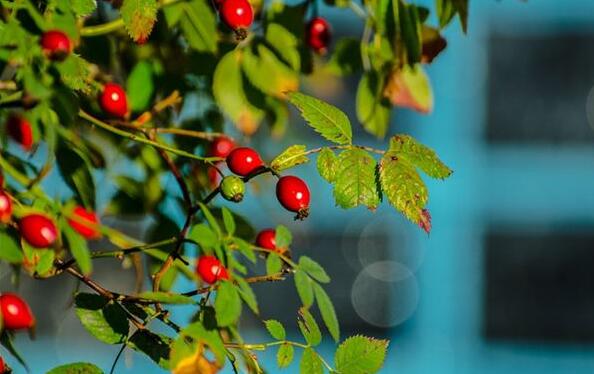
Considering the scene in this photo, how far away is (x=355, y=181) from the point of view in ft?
3.35

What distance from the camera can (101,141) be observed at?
1.53 meters

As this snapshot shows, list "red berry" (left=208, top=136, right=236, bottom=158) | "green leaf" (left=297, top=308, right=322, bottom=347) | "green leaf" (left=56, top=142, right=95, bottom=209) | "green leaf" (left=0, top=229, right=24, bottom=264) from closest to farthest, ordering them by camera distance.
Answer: "green leaf" (left=0, top=229, right=24, bottom=264)
"green leaf" (left=297, top=308, right=322, bottom=347)
"green leaf" (left=56, top=142, right=95, bottom=209)
"red berry" (left=208, top=136, right=236, bottom=158)

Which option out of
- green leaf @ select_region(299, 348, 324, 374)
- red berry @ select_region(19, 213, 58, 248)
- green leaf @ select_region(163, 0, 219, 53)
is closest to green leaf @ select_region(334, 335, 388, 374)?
green leaf @ select_region(299, 348, 324, 374)

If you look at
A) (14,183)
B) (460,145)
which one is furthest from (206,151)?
(460,145)

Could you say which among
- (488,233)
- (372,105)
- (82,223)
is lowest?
(488,233)

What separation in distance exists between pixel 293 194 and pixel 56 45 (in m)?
0.22

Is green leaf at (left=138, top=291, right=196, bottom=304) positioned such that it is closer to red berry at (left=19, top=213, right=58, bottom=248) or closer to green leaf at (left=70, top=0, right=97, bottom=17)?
red berry at (left=19, top=213, right=58, bottom=248)

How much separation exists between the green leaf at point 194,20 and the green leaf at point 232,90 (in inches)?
3.3

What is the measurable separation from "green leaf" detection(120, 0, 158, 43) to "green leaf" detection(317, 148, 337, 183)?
182mm

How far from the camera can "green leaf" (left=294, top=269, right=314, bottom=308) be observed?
3.83ft

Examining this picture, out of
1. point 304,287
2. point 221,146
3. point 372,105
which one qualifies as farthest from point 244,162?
point 372,105

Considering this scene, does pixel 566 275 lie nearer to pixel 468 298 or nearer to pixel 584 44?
pixel 468 298

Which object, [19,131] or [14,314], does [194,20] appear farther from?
[14,314]

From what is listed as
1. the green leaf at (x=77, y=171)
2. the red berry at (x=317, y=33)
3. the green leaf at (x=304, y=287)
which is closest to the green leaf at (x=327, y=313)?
the green leaf at (x=304, y=287)
